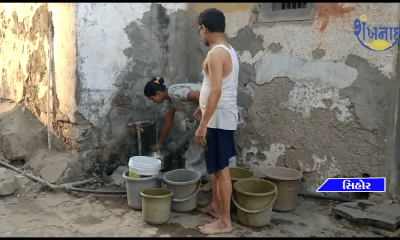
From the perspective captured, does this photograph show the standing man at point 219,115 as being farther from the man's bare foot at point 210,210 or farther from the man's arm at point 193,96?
the man's arm at point 193,96

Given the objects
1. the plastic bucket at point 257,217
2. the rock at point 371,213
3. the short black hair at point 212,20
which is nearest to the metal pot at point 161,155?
the plastic bucket at point 257,217

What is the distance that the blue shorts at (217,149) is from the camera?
3480 mm

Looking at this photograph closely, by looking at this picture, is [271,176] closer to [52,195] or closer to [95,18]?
[52,195]

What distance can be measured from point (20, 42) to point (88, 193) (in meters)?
2.73

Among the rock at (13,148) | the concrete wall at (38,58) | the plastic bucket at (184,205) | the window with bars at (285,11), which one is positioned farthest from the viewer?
the rock at (13,148)

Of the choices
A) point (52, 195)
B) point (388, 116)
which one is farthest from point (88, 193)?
point (388, 116)

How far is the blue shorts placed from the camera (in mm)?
3480

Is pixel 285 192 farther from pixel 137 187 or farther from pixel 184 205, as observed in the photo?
pixel 137 187

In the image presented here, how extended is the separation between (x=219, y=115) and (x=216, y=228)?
1082 mm

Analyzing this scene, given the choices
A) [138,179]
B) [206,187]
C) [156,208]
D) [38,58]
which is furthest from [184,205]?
[38,58]

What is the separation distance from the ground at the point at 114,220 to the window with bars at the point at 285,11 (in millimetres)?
2164

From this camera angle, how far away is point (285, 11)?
175 inches

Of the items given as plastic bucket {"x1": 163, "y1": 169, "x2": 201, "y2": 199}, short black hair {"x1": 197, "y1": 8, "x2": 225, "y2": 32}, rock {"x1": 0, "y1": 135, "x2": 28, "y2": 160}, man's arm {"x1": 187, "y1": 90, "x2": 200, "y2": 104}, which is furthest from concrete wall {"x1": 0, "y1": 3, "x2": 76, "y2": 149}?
short black hair {"x1": 197, "y1": 8, "x2": 225, "y2": 32}

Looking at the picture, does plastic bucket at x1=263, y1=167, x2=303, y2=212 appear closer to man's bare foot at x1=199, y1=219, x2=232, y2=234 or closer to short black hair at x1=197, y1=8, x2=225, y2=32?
man's bare foot at x1=199, y1=219, x2=232, y2=234
